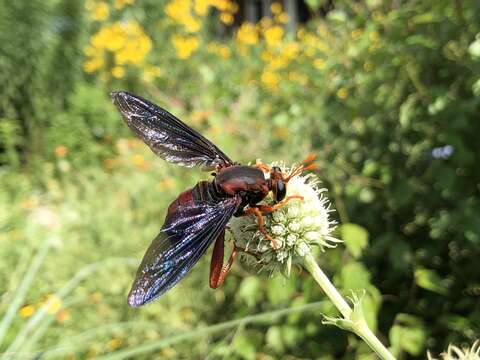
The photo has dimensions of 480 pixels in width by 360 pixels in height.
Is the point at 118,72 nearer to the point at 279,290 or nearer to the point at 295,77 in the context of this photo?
the point at 295,77

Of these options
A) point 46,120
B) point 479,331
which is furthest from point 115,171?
point 479,331

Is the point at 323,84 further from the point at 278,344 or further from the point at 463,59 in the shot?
the point at 278,344

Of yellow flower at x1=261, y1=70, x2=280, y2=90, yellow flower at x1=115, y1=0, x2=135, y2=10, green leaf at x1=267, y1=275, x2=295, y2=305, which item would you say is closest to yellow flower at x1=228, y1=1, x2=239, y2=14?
yellow flower at x1=115, y1=0, x2=135, y2=10

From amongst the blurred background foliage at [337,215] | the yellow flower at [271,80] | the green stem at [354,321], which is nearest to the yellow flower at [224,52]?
the yellow flower at [271,80]

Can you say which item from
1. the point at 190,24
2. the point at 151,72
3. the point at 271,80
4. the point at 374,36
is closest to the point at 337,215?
the point at 374,36

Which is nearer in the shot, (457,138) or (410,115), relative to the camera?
(457,138)

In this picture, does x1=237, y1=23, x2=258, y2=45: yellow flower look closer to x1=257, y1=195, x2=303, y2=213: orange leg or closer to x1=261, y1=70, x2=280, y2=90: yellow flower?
x1=261, y1=70, x2=280, y2=90: yellow flower
